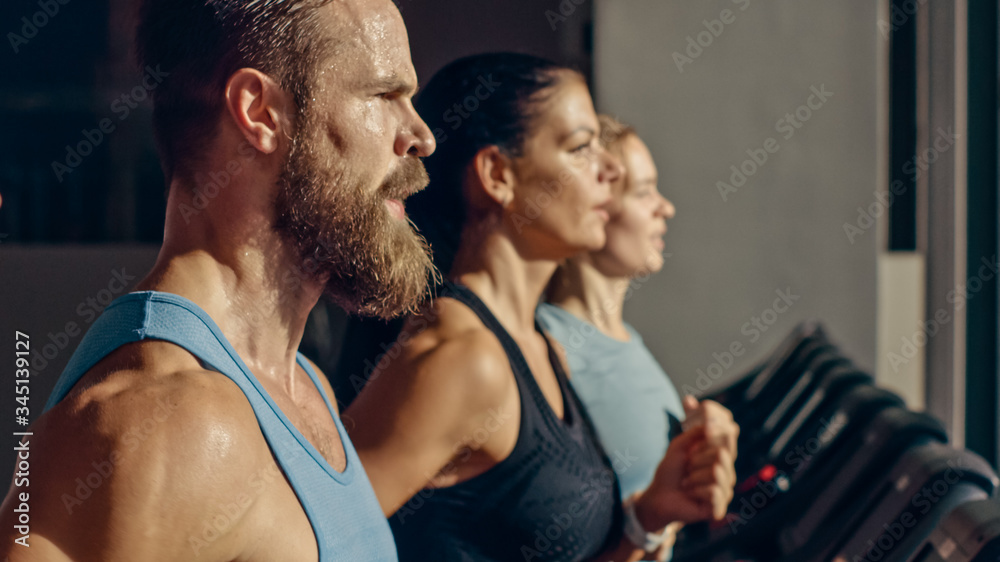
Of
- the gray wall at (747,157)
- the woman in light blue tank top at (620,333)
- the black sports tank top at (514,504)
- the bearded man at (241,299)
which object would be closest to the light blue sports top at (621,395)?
the woman in light blue tank top at (620,333)

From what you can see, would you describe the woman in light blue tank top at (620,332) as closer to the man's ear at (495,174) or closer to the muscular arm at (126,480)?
the man's ear at (495,174)

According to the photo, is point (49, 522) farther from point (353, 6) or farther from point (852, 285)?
point (852, 285)

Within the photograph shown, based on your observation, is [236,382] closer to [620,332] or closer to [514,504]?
[514,504]

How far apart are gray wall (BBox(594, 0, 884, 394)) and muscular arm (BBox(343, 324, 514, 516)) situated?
1603 mm

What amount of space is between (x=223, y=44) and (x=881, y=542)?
2.79 feet

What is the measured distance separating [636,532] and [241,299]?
2.54 feet

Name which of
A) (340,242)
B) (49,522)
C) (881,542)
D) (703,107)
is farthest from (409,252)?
(703,107)

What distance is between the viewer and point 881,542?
0.94m

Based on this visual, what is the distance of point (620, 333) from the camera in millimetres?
1668

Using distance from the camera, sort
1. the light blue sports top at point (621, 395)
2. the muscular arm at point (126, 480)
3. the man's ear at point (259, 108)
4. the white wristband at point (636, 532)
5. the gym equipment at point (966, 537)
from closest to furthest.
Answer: the muscular arm at point (126, 480), the man's ear at point (259, 108), the gym equipment at point (966, 537), the white wristband at point (636, 532), the light blue sports top at point (621, 395)

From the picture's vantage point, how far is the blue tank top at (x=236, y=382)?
517mm

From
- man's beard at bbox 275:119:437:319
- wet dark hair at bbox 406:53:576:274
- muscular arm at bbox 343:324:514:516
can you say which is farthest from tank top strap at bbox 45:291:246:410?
wet dark hair at bbox 406:53:576:274

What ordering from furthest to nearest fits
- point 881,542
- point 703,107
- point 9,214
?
point 703,107, point 9,214, point 881,542

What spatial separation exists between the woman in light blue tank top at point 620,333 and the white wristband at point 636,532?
0.08 m
